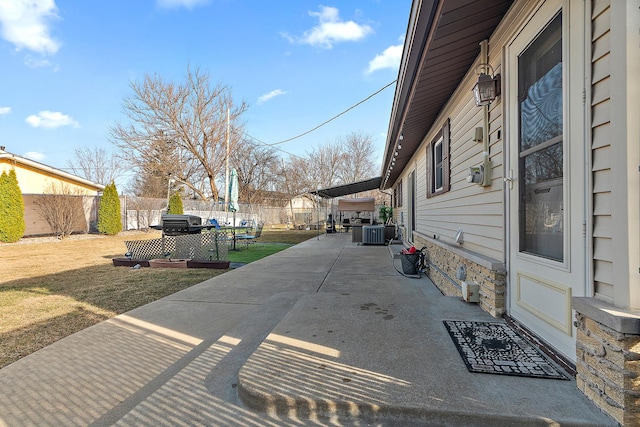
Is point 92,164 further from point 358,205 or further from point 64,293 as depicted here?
point 64,293

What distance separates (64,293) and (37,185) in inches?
704

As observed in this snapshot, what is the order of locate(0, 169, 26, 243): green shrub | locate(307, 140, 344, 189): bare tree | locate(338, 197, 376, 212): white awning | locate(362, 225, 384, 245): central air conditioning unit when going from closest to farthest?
locate(362, 225, 384, 245): central air conditioning unit → locate(0, 169, 26, 243): green shrub → locate(338, 197, 376, 212): white awning → locate(307, 140, 344, 189): bare tree

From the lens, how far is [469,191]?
412cm

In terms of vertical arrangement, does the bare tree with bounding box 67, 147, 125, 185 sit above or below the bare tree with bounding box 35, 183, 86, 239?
above

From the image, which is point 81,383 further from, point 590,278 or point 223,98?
point 223,98

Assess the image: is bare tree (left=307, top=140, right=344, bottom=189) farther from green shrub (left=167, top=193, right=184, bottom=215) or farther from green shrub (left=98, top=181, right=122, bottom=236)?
green shrub (left=98, top=181, right=122, bottom=236)

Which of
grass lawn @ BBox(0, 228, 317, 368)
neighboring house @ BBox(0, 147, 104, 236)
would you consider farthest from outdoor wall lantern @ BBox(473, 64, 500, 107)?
neighboring house @ BBox(0, 147, 104, 236)

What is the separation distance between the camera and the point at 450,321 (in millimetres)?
3045

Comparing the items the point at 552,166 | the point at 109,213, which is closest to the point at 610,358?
the point at 552,166

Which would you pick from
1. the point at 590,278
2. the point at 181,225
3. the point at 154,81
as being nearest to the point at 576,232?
the point at 590,278

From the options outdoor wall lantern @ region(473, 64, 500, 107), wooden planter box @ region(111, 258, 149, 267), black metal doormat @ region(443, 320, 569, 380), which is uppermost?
outdoor wall lantern @ region(473, 64, 500, 107)

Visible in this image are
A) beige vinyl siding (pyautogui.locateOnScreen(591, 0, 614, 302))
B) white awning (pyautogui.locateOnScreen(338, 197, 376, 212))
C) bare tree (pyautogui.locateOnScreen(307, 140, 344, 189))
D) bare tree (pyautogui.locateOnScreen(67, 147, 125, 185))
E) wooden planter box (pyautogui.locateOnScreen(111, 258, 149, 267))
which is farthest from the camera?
bare tree (pyautogui.locateOnScreen(67, 147, 125, 185))

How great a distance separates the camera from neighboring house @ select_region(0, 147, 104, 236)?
604 inches

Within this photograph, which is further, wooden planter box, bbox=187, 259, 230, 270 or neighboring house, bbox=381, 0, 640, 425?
wooden planter box, bbox=187, 259, 230, 270
